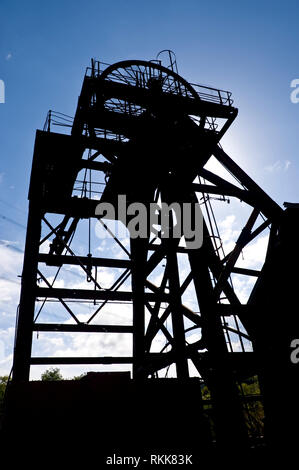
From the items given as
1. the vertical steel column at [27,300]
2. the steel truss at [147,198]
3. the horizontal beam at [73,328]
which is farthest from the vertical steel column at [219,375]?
the vertical steel column at [27,300]

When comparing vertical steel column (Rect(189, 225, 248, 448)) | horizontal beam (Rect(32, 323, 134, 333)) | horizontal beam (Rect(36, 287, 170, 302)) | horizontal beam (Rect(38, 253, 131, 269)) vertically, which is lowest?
vertical steel column (Rect(189, 225, 248, 448))

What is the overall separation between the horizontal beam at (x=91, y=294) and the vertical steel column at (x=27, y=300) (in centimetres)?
59

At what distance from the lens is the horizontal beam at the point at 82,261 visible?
862 centimetres

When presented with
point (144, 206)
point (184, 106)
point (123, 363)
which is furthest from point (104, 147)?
point (123, 363)

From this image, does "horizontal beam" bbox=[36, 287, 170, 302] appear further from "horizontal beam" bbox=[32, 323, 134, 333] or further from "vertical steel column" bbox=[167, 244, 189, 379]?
A: "vertical steel column" bbox=[167, 244, 189, 379]

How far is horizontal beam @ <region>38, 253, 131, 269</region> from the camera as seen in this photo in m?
8.62

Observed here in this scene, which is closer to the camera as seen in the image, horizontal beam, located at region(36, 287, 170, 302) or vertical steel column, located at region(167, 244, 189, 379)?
vertical steel column, located at region(167, 244, 189, 379)

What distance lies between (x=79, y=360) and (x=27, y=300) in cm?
225

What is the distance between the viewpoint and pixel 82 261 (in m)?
8.92

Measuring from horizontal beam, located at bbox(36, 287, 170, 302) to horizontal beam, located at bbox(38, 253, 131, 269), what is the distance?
2.69 feet

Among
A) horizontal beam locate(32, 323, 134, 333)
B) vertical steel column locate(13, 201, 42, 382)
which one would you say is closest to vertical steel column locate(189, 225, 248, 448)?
horizontal beam locate(32, 323, 134, 333)

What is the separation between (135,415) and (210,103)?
25.2 ft

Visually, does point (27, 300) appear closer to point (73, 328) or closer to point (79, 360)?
point (73, 328)

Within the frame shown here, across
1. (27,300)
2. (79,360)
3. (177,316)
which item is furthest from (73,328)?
(177,316)
